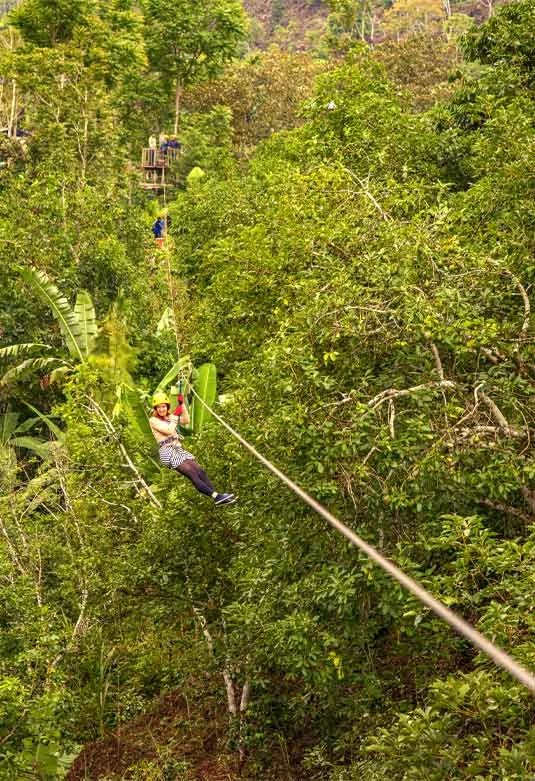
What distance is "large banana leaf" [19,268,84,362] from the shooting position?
53.7 ft

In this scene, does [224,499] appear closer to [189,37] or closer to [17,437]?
[17,437]

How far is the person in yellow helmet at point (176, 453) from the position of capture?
8.22 m

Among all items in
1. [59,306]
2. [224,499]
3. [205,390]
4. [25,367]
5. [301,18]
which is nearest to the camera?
[224,499]

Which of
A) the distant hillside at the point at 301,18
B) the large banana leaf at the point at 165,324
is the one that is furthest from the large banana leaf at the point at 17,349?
the distant hillside at the point at 301,18

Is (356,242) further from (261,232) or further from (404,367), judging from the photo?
(261,232)

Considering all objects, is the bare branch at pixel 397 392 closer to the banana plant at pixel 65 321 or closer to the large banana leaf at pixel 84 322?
the banana plant at pixel 65 321

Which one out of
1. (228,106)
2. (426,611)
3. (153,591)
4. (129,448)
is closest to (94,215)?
(129,448)

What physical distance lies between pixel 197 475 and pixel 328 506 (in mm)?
2176

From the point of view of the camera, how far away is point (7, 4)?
3824 inches

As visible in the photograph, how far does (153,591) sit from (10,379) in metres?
9.54

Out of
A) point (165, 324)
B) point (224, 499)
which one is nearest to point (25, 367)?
point (165, 324)

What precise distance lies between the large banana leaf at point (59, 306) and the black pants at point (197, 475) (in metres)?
8.25

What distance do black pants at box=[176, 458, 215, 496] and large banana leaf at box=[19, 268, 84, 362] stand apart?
8246 mm

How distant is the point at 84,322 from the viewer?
1667 centimetres
